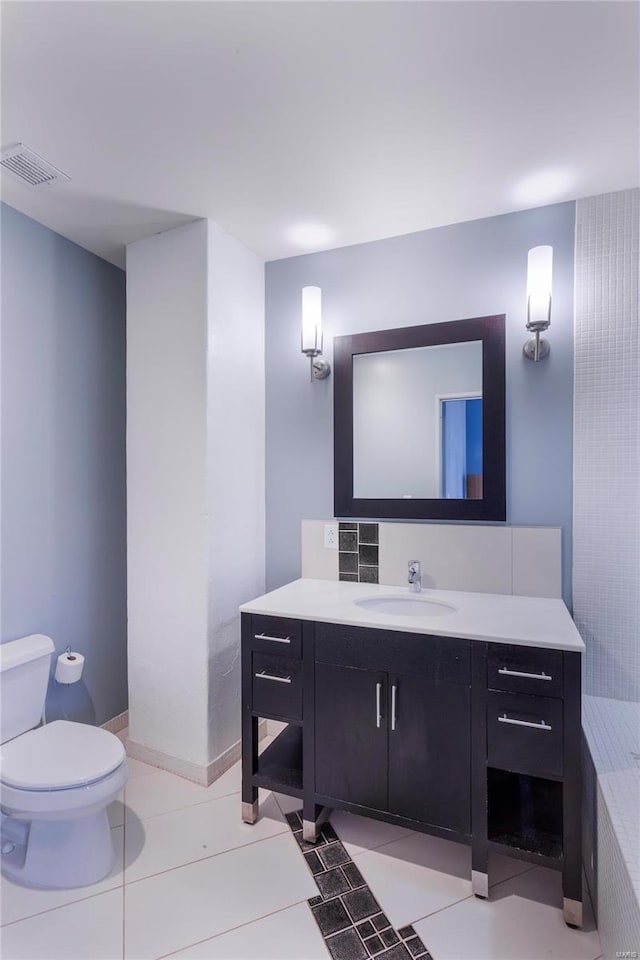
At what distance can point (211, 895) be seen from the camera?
1.50m

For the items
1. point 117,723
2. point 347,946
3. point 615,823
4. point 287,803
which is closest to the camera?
point 615,823

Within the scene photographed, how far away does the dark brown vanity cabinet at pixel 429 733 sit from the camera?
1423 mm

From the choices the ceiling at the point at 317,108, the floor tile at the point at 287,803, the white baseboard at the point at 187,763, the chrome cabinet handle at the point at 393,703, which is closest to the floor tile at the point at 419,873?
the floor tile at the point at 287,803

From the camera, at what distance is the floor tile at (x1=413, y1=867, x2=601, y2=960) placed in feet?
4.33

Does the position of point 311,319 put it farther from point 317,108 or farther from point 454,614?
point 454,614

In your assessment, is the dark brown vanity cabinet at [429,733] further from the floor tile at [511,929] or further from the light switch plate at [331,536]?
the light switch plate at [331,536]

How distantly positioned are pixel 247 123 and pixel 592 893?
2521 millimetres

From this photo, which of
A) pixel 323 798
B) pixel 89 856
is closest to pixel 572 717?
pixel 323 798

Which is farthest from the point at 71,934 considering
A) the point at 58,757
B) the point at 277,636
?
the point at 277,636

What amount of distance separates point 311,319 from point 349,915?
2123 millimetres

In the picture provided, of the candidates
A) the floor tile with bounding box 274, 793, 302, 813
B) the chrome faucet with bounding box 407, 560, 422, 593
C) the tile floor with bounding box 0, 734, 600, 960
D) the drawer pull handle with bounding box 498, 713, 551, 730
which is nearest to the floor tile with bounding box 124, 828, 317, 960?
the tile floor with bounding box 0, 734, 600, 960

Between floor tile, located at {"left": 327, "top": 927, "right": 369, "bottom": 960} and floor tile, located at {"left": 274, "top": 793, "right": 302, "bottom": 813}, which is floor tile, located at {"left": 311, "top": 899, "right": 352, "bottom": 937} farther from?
floor tile, located at {"left": 274, "top": 793, "right": 302, "bottom": 813}

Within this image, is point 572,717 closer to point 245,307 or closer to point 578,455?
point 578,455

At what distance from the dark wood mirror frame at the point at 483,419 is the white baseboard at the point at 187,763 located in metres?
1.18
